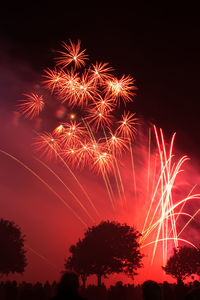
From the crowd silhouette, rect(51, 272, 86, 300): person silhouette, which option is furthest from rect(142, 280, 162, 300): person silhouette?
rect(51, 272, 86, 300): person silhouette

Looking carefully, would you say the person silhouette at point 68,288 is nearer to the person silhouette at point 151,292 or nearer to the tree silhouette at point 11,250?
the person silhouette at point 151,292

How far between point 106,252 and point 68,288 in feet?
125

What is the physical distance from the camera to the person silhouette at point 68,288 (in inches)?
167

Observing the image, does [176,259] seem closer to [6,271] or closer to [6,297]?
[6,271]

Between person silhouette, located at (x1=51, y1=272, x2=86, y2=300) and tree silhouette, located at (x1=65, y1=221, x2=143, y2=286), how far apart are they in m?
37.8

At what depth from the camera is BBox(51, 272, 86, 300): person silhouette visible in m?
4.25

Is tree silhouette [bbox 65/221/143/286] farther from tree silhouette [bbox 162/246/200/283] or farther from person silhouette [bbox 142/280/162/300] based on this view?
person silhouette [bbox 142/280/162/300]

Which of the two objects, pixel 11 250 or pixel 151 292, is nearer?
pixel 151 292

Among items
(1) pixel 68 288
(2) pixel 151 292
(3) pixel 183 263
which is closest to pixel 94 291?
(2) pixel 151 292

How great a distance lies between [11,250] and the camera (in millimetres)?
42969

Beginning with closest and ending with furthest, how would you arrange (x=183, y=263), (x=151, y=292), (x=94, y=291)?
(x=151, y=292), (x=94, y=291), (x=183, y=263)

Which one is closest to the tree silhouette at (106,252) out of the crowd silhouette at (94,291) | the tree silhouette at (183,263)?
the crowd silhouette at (94,291)

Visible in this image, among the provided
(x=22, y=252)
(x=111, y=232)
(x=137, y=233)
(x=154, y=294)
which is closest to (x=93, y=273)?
(x=111, y=232)

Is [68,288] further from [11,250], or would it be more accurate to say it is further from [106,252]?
[11,250]
